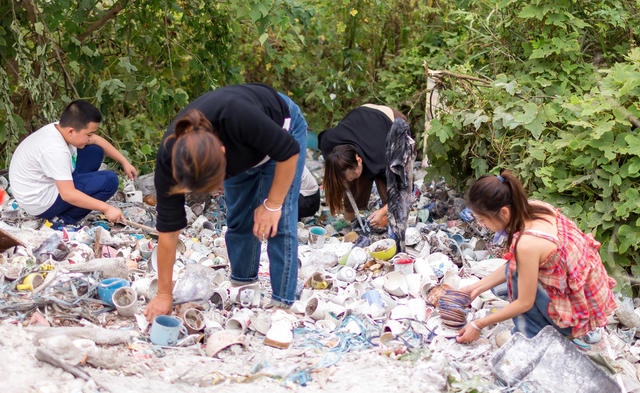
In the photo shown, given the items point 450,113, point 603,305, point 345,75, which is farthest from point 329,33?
point 603,305

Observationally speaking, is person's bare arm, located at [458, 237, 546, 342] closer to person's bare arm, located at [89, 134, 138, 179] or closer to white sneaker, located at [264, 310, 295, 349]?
white sneaker, located at [264, 310, 295, 349]

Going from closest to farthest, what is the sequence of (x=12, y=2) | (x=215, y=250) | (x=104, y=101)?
(x=215, y=250)
(x=12, y=2)
(x=104, y=101)

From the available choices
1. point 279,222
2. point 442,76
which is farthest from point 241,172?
point 442,76

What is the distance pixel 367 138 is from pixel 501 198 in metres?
1.78

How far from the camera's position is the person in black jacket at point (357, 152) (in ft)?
13.2

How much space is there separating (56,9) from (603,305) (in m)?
4.01

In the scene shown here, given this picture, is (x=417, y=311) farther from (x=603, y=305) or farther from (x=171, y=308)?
(x=171, y=308)

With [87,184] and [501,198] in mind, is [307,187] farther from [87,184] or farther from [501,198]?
[501,198]

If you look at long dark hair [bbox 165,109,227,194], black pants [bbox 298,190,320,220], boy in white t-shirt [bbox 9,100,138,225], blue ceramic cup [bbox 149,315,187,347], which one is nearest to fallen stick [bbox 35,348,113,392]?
blue ceramic cup [bbox 149,315,187,347]

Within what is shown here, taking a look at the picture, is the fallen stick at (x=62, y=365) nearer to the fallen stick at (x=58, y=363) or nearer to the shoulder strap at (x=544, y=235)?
the fallen stick at (x=58, y=363)

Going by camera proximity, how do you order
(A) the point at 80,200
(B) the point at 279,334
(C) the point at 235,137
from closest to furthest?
(C) the point at 235,137, (B) the point at 279,334, (A) the point at 80,200

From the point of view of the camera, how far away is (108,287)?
9.19 feet

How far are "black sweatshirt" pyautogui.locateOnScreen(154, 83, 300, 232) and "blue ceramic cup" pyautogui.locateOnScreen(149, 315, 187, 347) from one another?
15.5 inches

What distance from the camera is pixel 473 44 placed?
505 cm
